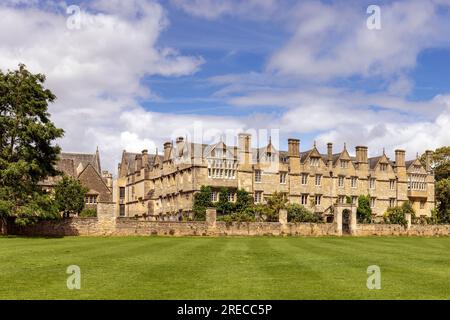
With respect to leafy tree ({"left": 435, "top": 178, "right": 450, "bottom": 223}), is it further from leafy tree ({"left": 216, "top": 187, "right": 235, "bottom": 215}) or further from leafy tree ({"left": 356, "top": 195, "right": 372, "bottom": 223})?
leafy tree ({"left": 216, "top": 187, "right": 235, "bottom": 215})

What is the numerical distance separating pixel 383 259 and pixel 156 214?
173 feet

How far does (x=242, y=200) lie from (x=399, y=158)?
26.8m

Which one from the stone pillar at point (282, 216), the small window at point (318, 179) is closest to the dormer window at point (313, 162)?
the small window at point (318, 179)

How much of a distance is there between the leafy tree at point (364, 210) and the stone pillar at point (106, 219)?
1348 inches

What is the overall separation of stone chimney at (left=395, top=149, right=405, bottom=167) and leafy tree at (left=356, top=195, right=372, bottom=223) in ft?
27.3

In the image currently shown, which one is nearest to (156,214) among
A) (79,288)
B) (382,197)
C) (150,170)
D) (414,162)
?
(150,170)

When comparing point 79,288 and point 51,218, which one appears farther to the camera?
point 51,218

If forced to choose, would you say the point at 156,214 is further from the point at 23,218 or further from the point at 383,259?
the point at 383,259

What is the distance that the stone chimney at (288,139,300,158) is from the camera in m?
70.2

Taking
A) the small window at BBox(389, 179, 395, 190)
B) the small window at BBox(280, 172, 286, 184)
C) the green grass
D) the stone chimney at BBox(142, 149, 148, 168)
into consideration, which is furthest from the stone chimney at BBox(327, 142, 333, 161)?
the green grass
